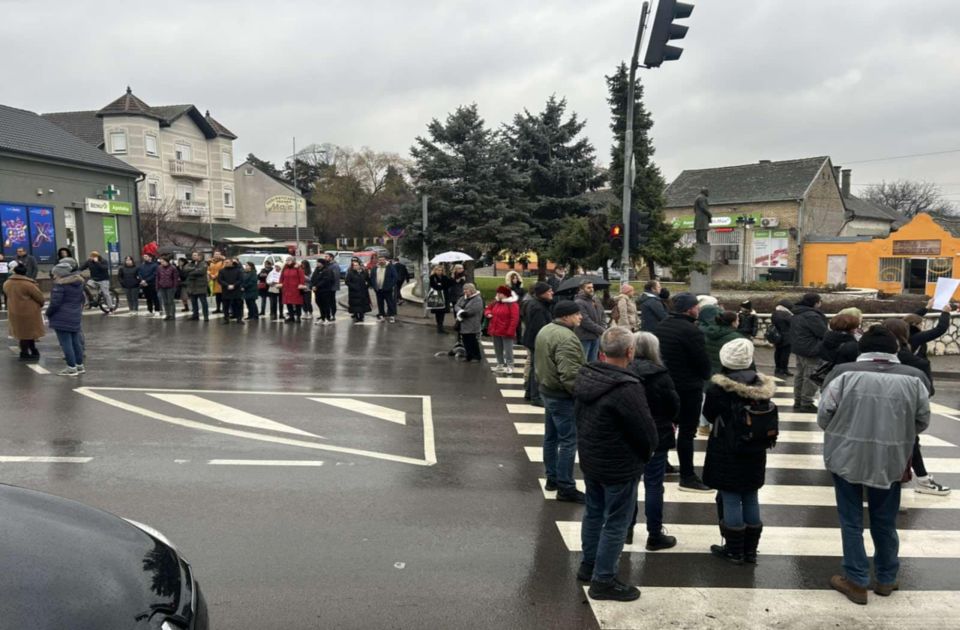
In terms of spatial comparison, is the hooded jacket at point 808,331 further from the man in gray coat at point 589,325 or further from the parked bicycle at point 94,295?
the parked bicycle at point 94,295

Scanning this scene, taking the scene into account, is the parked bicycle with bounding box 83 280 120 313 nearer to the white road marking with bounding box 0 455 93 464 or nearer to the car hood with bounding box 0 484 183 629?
the white road marking with bounding box 0 455 93 464

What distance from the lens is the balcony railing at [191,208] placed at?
52.0 m

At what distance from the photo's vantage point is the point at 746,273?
48.8 m


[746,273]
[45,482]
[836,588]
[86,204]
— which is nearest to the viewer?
[836,588]

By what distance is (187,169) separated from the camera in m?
52.5

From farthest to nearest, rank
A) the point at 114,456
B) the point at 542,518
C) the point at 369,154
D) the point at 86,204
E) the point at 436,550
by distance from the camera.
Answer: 1. the point at 369,154
2. the point at 86,204
3. the point at 114,456
4. the point at 542,518
5. the point at 436,550

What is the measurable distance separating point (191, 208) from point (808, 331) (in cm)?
5241

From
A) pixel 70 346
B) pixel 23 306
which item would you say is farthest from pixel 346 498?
pixel 23 306

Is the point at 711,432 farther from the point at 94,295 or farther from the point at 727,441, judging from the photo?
the point at 94,295

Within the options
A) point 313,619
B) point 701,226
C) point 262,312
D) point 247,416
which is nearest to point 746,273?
point 701,226

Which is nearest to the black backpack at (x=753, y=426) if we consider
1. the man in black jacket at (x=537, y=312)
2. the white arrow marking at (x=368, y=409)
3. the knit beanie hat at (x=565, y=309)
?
the knit beanie hat at (x=565, y=309)

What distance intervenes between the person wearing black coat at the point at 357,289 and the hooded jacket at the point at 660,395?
48.6 ft

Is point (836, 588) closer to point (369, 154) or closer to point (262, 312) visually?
point (262, 312)

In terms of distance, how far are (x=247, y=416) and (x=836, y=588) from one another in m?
6.91
